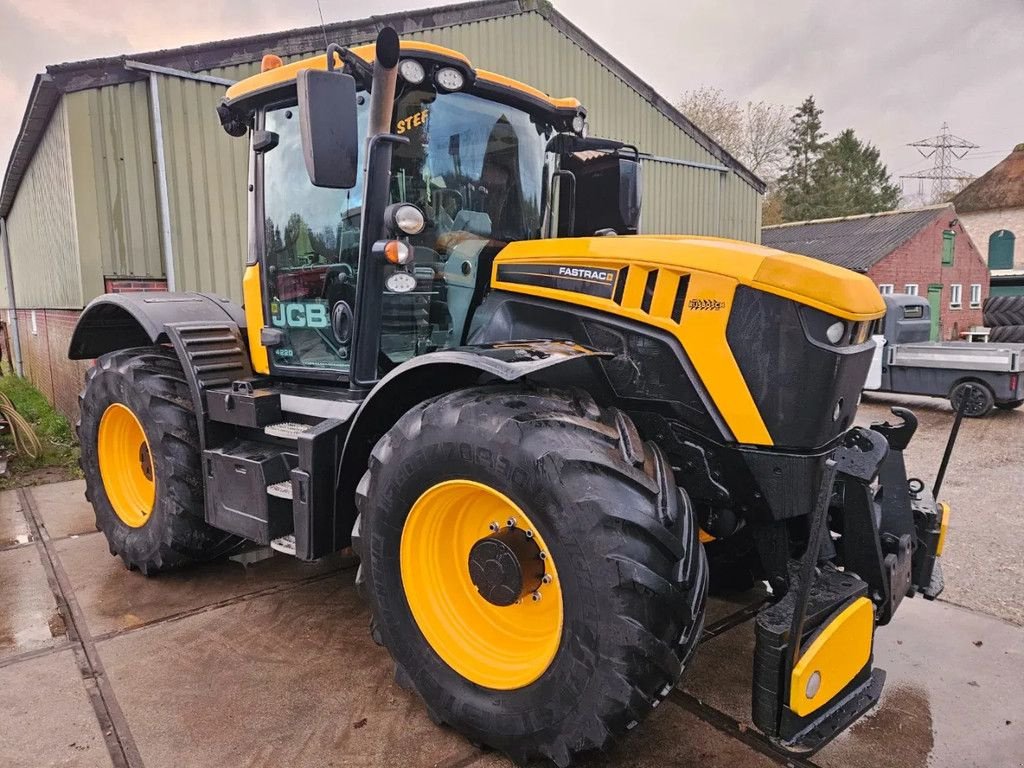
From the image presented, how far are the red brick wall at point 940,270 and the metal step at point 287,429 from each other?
22.9 meters

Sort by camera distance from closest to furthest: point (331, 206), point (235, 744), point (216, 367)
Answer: point (235, 744), point (331, 206), point (216, 367)

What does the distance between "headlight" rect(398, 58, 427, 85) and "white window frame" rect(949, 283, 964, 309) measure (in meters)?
28.7

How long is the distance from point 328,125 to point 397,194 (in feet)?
1.67

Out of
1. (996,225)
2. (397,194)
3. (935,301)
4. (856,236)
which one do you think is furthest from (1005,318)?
(996,225)

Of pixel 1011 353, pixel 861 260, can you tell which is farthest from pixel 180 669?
pixel 861 260

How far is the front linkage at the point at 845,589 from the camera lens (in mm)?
2150

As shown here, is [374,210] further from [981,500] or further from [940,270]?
[940,270]

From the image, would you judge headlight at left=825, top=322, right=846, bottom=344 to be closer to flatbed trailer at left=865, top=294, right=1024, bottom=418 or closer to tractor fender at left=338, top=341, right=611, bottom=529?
tractor fender at left=338, top=341, right=611, bottom=529

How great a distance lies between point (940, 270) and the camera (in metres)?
25.7

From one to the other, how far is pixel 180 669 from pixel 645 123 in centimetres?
1198

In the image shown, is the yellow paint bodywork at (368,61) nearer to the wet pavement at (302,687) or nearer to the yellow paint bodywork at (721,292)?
the yellow paint bodywork at (721,292)

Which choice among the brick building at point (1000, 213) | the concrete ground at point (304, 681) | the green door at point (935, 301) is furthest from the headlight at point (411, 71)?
the brick building at point (1000, 213)

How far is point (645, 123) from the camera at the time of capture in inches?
509

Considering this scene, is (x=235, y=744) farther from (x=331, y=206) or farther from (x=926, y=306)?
(x=926, y=306)
